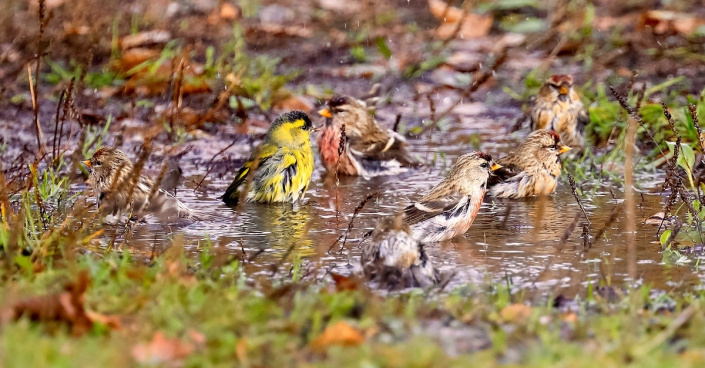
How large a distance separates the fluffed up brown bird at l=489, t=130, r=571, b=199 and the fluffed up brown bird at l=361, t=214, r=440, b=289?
8.26 feet

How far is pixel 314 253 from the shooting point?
563 cm

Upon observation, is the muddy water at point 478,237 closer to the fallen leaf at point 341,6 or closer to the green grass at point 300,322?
the green grass at point 300,322

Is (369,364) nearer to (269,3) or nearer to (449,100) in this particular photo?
(449,100)

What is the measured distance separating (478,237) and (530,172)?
4.46 feet

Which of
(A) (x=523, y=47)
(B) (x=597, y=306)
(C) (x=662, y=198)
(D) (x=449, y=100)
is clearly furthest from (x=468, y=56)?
(B) (x=597, y=306)

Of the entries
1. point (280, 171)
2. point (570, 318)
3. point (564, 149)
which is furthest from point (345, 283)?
point (564, 149)

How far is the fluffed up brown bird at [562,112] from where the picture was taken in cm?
884

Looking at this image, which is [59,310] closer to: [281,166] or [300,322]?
[300,322]

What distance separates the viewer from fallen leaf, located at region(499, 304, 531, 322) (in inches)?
165

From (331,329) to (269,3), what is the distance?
10.6m

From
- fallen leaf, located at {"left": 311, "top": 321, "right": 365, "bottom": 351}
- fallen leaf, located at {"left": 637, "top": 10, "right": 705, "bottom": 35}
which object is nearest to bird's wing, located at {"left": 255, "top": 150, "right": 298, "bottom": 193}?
fallen leaf, located at {"left": 311, "top": 321, "right": 365, "bottom": 351}

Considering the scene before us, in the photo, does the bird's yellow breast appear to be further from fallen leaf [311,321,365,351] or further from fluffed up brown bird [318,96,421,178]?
fallen leaf [311,321,365,351]

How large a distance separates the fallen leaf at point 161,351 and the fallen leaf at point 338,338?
45cm

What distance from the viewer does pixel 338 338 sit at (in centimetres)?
383
